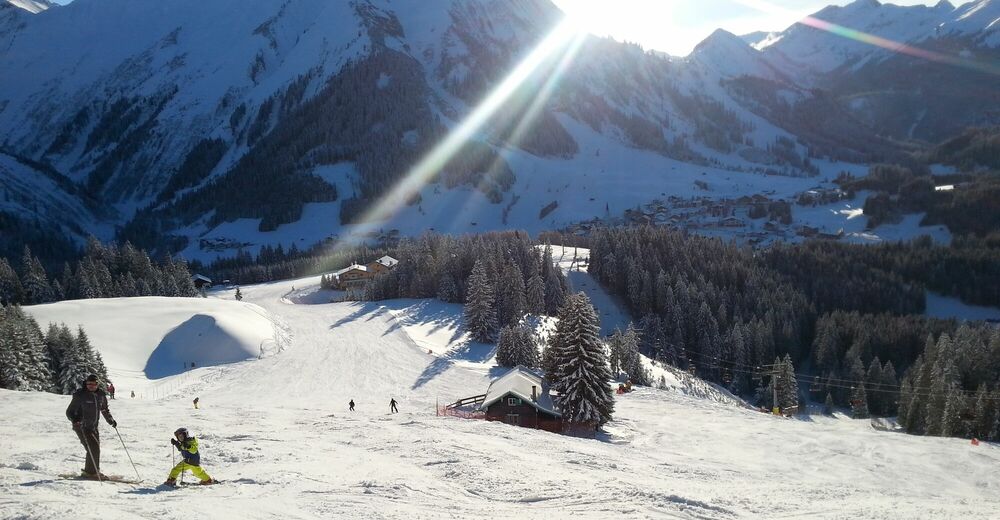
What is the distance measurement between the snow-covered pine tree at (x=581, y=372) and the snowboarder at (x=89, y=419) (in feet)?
87.1

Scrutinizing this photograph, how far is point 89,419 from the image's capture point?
13430mm

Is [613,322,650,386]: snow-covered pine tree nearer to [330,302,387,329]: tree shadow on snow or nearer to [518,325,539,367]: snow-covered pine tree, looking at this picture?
[518,325,539,367]: snow-covered pine tree

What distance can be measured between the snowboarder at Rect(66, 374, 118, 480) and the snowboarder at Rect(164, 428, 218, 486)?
4.65 feet

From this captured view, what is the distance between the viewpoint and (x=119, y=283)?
78.4 metres

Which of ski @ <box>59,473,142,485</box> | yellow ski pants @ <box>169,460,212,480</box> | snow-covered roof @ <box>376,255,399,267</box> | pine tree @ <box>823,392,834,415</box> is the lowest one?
pine tree @ <box>823,392,834,415</box>

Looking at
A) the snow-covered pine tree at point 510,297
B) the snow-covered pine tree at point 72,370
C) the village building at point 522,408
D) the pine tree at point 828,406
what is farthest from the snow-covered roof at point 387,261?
the village building at point 522,408

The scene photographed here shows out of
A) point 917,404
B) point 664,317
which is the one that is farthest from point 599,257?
point 917,404

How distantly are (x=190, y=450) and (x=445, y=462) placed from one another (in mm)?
7201

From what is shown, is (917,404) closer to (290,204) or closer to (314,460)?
(314,460)

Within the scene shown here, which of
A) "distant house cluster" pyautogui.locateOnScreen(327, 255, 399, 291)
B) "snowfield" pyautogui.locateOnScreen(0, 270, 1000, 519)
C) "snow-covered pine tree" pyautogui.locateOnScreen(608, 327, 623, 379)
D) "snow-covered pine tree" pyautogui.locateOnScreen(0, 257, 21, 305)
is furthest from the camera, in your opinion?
"distant house cluster" pyautogui.locateOnScreen(327, 255, 399, 291)

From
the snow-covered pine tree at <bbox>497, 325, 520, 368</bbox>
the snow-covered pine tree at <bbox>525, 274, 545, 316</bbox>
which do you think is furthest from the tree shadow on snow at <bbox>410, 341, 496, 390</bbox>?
the snow-covered pine tree at <bbox>525, 274, 545, 316</bbox>

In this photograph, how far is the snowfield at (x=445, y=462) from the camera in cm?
1334

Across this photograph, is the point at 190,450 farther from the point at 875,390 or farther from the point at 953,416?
the point at 875,390

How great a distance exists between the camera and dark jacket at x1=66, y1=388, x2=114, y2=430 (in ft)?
43.9
